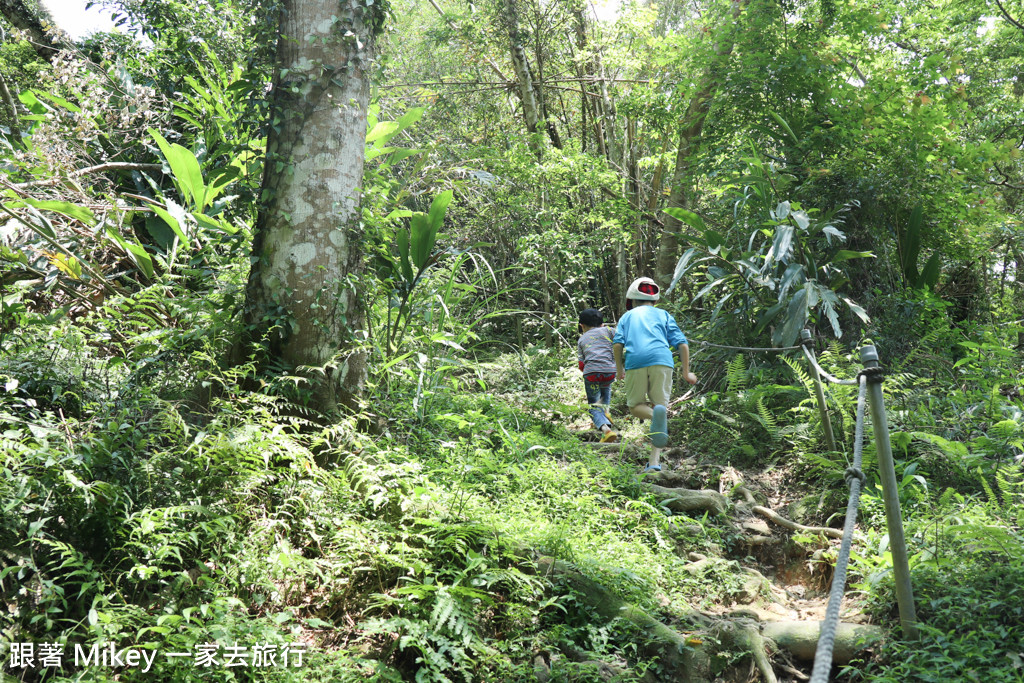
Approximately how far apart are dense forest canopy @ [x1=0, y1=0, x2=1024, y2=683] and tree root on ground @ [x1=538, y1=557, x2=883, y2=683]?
0.6 inches

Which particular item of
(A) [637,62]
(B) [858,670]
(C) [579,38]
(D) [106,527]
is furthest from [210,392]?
(C) [579,38]

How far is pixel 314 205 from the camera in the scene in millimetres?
4031

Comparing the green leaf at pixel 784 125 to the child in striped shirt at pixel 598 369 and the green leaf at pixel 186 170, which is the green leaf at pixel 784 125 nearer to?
the child in striped shirt at pixel 598 369

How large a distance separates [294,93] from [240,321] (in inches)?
55.8

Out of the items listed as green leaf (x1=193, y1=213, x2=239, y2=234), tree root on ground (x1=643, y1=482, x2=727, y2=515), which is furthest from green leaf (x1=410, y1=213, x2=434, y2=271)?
tree root on ground (x1=643, y1=482, x2=727, y2=515)

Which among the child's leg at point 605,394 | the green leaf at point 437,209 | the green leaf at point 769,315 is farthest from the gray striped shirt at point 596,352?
the green leaf at point 437,209

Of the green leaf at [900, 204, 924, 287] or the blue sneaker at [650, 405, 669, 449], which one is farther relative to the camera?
the green leaf at [900, 204, 924, 287]

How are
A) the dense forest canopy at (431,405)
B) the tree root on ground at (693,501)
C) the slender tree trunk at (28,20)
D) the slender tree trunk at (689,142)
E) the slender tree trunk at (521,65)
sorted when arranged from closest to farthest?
1. the dense forest canopy at (431,405)
2. the tree root on ground at (693,501)
3. the slender tree trunk at (689,142)
4. the slender tree trunk at (28,20)
5. the slender tree trunk at (521,65)

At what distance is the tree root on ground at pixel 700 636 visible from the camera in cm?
290

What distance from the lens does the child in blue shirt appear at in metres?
5.16

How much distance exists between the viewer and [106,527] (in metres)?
2.84

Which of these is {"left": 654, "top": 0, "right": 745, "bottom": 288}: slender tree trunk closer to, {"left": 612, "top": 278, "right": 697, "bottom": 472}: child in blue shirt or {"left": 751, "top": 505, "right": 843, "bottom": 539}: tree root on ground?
{"left": 612, "top": 278, "right": 697, "bottom": 472}: child in blue shirt

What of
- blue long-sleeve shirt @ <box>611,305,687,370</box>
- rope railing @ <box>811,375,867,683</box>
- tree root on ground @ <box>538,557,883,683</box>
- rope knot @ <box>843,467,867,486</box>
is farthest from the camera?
blue long-sleeve shirt @ <box>611,305,687,370</box>

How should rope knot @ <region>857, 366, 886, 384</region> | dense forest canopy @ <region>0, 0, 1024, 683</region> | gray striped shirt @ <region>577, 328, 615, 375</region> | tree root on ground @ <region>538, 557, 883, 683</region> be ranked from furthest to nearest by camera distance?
gray striped shirt @ <region>577, 328, 615, 375</region>, tree root on ground @ <region>538, 557, 883, 683</region>, dense forest canopy @ <region>0, 0, 1024, 683</region>, rope knot @ <region>857, 366, 886, 384</region>
